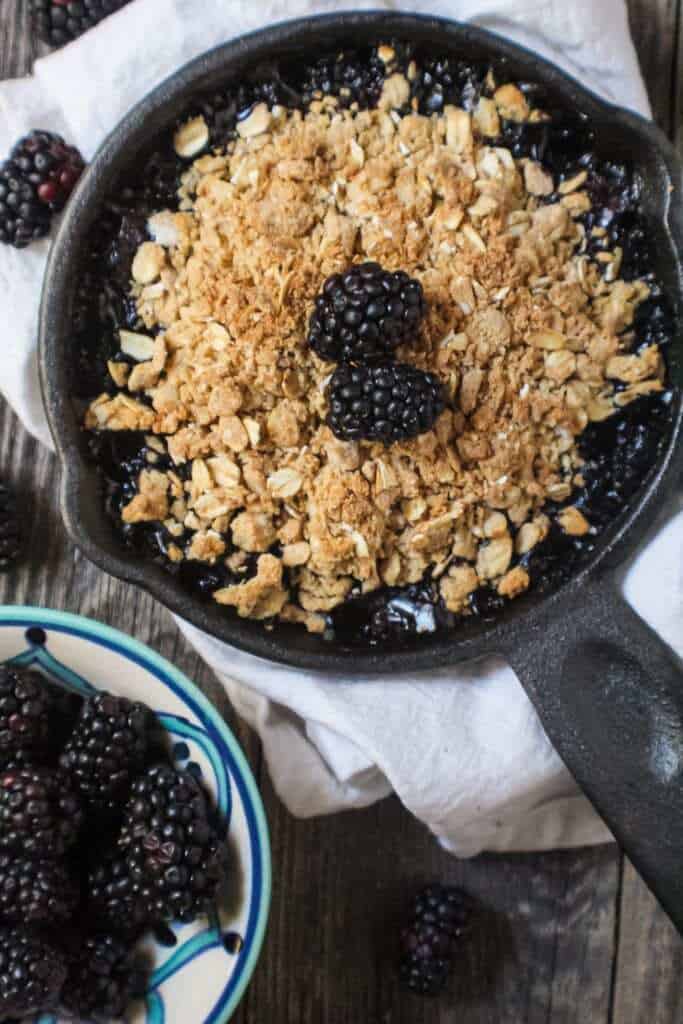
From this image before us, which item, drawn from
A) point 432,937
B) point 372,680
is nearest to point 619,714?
point 372,680

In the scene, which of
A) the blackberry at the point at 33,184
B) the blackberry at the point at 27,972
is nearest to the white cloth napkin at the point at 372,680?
the blackberry at the point at 33,184

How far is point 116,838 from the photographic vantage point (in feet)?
3.41

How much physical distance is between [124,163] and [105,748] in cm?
48

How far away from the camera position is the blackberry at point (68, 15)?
3.49 feet

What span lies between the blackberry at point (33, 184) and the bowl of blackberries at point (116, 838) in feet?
1.09

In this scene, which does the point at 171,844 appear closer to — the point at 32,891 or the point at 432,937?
the point at 32,891

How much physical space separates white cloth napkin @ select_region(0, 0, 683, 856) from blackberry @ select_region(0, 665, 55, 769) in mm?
148

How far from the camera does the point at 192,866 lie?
0.94 metres

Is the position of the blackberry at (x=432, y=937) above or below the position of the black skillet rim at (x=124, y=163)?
below

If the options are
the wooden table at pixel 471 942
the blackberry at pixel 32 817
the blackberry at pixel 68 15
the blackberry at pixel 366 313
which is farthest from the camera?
the wooden table at pixel 471 942

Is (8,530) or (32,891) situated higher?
(8,530)

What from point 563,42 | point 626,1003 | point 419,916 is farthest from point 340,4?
point 626,1003

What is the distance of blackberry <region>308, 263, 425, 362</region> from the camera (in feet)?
2.77

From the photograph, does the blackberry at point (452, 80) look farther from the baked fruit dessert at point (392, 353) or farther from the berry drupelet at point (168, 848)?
the berry drupelet at point (168, 848)
